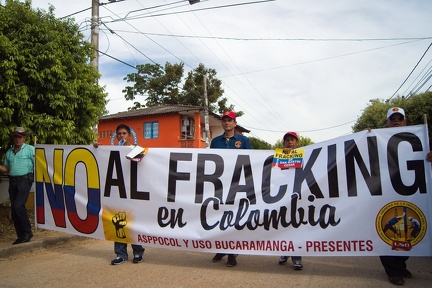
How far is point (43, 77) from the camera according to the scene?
234 inches

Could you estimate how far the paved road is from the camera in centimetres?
387

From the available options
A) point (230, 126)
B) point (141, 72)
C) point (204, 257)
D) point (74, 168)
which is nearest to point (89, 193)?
point (74, 168)

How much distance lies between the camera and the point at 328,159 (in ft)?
14.4

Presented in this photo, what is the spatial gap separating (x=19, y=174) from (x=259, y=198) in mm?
3582

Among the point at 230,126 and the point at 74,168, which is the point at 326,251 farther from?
the point at 74,168

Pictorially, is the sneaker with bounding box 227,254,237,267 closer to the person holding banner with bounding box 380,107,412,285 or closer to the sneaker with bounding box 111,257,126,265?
the sneaker with bounding box 111,257,126,265

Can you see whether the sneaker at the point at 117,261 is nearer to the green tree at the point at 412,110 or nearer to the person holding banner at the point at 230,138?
the person holding banner at the point at 230,138

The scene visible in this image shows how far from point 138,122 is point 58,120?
86.1ft

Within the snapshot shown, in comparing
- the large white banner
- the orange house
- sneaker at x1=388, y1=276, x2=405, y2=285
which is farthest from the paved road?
the orange house

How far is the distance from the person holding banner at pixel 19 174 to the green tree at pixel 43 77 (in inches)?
14.3

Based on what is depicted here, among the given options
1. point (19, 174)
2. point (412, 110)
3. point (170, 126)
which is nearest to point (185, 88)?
point (170, 126)

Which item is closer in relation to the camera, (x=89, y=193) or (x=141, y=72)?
(x=89, y=193)

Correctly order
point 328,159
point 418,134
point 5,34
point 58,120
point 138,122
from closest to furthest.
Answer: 1. point 418,134
2. point 328,159
3. point 5,34
4. point 58,120
5. point 138,122

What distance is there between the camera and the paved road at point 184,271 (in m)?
3.87
